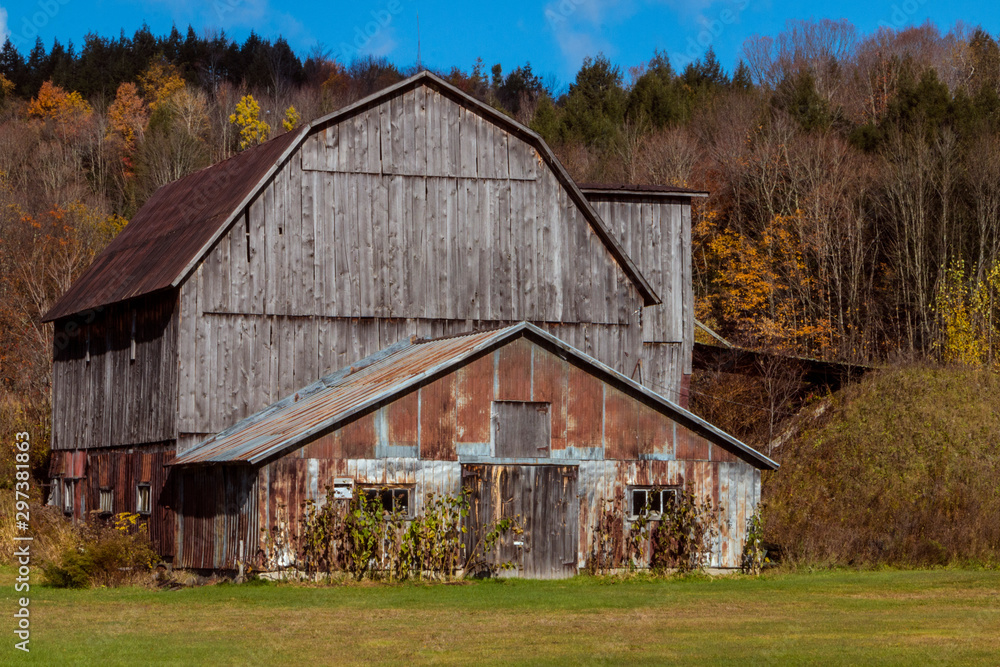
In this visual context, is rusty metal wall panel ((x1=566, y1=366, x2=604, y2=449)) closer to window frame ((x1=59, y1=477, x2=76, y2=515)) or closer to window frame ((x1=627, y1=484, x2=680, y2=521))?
window frame ((x1=627, y1=484, x2=680, y2=521))

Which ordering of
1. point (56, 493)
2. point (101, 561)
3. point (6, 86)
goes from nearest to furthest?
point (101, 561)
point (56, 493)
point (6, 86)

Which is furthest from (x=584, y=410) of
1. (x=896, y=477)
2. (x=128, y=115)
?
(x=128, y=115)

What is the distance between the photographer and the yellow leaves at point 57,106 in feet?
287

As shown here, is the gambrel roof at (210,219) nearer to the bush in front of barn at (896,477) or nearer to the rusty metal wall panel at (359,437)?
the rusty metal wall panel at (359,437)

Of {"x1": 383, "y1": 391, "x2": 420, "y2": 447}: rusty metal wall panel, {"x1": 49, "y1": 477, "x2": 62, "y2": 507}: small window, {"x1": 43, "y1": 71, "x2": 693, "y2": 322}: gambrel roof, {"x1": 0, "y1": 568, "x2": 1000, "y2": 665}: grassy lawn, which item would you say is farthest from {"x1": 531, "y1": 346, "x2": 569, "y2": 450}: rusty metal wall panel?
{"x1": 49, "y1": 477, "x2": 62, "y2": 507}: small window

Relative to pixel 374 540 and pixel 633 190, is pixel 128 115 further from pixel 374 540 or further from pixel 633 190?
pixel 374 540

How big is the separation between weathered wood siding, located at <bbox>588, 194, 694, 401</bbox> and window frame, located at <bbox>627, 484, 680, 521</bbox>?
7649 mm

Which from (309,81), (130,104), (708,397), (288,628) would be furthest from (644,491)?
(309,81)

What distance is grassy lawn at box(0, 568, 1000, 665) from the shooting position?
13969mm

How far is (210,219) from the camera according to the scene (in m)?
29.2

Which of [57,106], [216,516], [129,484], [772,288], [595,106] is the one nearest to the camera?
[216,516]

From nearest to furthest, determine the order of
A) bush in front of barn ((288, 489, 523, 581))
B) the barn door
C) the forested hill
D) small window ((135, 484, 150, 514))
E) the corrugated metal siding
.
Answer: bush in front of barn ((288, 489, 523, 581)) < the corrugated metal siding < the barn door < small window ((135, 484, 150, 514)) < the forested hill

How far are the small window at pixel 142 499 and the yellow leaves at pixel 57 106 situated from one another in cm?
6283

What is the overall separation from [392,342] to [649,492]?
6874mm
